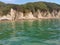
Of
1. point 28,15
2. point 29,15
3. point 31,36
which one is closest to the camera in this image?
point 31,36

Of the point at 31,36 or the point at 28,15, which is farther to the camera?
the point at 28,15

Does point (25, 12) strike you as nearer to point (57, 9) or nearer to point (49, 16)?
point (49, 16)

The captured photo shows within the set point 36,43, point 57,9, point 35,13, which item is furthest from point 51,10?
point 36,43

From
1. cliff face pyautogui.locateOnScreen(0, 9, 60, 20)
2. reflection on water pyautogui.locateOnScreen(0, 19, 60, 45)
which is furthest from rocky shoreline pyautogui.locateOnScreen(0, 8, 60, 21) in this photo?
reflection on water pyautogui.locateOnScreen(0, 19, 60, 45)

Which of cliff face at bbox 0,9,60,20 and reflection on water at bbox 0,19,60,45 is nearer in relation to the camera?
reflection on water at bbox 0,19,60,45

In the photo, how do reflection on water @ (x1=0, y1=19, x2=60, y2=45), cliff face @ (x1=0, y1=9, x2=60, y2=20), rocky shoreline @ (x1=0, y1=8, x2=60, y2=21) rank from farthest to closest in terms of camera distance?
cliff face @ (x1=0, y1=9, x2=60, y2=20), rocky shoreline @ (x1=0, y1=8, x2=60, y2=21), reflection on water @ (x1=0, y1=19, x2=60, y2=45)

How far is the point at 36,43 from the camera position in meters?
26.2

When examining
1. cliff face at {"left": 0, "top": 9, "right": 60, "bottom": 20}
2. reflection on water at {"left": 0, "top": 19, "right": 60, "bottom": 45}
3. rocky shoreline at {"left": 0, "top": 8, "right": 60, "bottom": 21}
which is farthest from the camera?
cliff face at {"left": 0, "top": 9, "right": 60, "bottom": 20}

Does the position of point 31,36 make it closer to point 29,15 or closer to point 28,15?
point 28,15

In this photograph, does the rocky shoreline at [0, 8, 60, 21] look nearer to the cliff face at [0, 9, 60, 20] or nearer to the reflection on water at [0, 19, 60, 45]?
the cliff face at [0, 9, 60, 20]

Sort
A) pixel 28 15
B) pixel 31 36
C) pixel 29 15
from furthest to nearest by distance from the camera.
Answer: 1. pixel 29 15
2. pixel 28 15
3. pixel 31 36

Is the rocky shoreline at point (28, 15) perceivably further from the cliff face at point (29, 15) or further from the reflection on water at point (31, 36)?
the reflection on water at point (31, 36)

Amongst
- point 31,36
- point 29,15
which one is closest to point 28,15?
point 29,15

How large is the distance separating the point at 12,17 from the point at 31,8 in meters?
28.7
